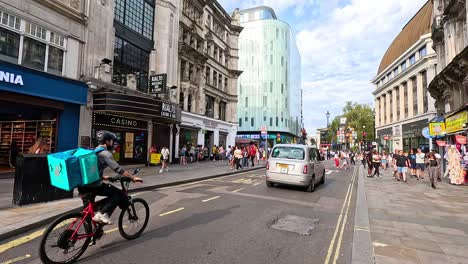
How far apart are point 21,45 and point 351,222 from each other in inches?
614

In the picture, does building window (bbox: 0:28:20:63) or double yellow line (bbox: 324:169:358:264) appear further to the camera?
building window (bbox: 0:28:20:63)

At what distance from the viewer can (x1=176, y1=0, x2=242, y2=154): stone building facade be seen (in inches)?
1073

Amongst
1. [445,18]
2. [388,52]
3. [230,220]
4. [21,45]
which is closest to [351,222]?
[230,220]

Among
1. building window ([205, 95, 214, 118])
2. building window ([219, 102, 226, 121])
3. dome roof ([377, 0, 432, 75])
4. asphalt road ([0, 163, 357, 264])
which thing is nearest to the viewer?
asphalt road ([0, 163, 357, 264])

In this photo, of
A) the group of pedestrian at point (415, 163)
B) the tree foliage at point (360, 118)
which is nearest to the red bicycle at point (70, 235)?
the group of pedestrian at point (415, 163)

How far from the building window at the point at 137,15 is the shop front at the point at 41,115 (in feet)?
22.6

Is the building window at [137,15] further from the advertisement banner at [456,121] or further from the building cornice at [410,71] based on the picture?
the building cornice at [410,71]

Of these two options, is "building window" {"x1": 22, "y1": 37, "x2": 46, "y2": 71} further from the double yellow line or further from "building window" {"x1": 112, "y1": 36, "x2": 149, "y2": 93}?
the double yellow line

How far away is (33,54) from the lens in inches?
527

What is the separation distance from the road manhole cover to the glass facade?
1980 inches

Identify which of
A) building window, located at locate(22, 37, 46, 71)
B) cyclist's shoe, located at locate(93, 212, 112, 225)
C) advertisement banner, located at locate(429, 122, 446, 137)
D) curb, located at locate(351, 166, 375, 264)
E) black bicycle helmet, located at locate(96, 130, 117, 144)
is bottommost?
curb, located at locate(351, 166, 375, 264)

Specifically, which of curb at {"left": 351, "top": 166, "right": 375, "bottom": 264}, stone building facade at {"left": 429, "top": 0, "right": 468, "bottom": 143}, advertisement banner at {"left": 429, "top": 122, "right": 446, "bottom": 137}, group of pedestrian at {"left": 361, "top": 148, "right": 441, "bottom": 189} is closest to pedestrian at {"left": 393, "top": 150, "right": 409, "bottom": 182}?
group of pedestrian at {"left": 361, "top": 148, "right": 441, "bottom": 189}

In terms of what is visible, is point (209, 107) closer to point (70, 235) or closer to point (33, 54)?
point (33, 54)

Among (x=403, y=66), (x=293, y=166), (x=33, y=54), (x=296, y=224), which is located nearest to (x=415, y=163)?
(x=293, y=166)
